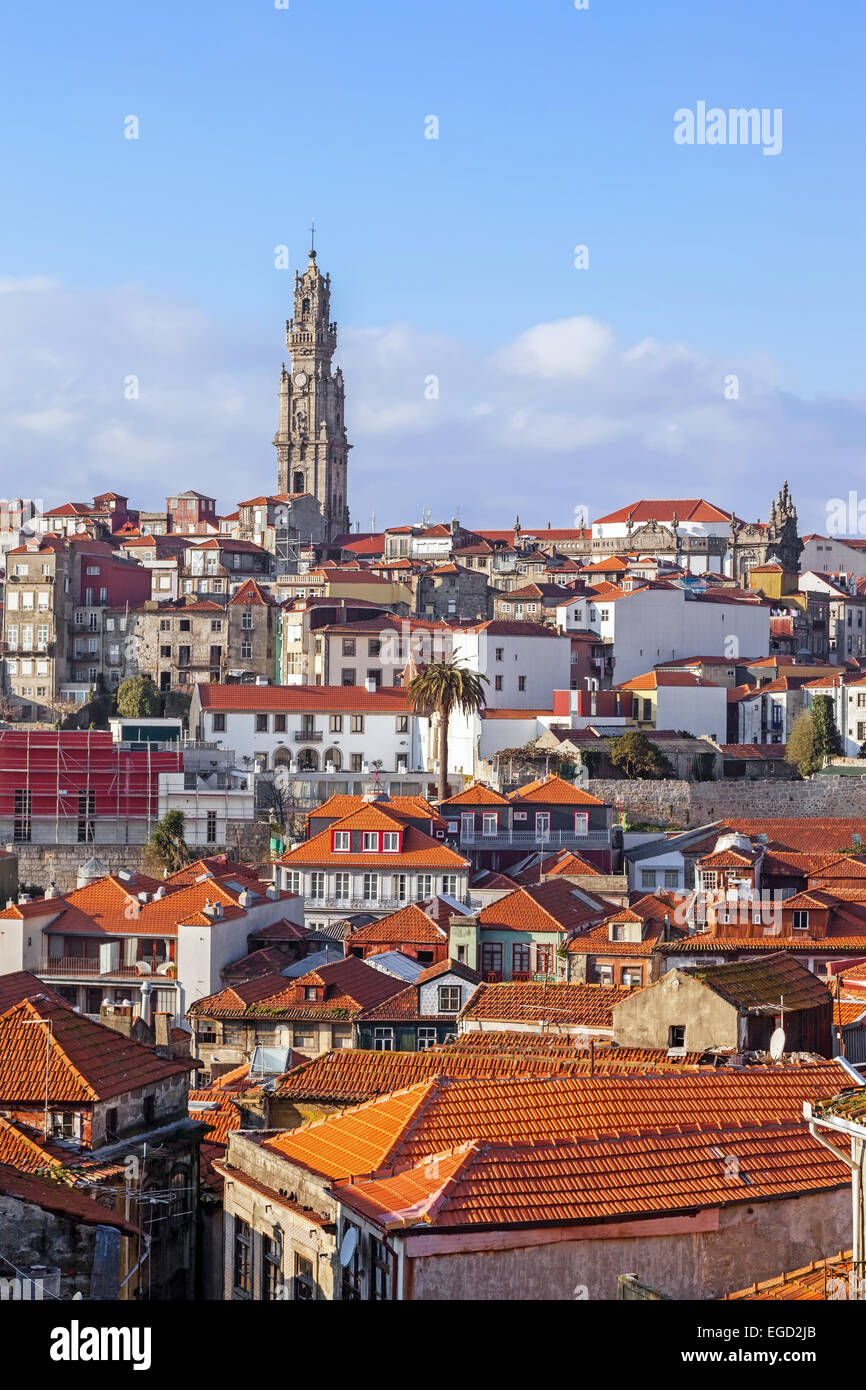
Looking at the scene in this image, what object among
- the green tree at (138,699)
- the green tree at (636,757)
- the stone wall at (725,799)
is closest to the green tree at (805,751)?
the stone wall at (725,799)

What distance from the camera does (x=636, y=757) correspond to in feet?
259

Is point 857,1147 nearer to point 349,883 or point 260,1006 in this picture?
point 260,1006

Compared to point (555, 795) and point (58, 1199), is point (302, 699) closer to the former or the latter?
point (555, 795)

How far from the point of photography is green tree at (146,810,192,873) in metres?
70.8

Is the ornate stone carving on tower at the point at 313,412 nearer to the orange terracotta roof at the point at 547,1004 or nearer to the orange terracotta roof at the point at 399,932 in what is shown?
the orange terracotta roof at the point at 399,932

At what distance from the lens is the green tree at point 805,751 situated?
85250 mm

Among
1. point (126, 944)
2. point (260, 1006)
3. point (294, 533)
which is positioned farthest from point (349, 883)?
point (294, 533)

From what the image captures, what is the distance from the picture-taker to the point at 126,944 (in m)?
49.0

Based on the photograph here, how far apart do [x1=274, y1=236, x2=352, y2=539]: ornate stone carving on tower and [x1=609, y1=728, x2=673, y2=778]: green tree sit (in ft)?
249

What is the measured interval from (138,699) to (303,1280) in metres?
80.6

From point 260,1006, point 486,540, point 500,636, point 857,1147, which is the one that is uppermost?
point 486,540

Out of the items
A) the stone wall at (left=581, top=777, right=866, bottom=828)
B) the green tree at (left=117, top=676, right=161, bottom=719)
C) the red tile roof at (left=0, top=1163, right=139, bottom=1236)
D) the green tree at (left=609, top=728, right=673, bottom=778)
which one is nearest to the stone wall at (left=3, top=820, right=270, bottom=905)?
the stone wall at (left=581, top=777, right=866, bottom=828)

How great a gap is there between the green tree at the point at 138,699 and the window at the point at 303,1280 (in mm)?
78106
